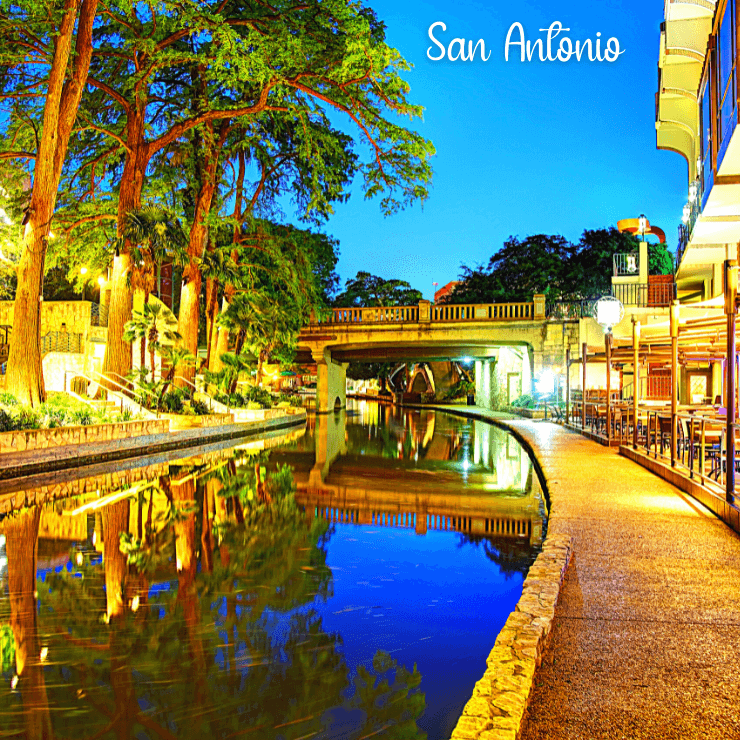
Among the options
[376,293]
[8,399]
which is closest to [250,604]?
Result: [8,399]

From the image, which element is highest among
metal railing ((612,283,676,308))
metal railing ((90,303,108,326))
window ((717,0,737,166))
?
window ((717,0,737,166))

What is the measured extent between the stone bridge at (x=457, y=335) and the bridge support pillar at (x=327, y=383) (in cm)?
6

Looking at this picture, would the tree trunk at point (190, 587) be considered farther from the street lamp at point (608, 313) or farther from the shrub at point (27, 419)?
the street lamp at point (608, 313)

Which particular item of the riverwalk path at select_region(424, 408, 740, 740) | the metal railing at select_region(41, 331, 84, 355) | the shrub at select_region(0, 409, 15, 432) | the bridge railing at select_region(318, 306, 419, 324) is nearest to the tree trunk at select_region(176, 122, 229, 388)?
the metal railing at select_region(41, 331, 84, 355)

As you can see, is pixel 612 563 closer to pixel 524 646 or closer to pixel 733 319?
pixel 524 646

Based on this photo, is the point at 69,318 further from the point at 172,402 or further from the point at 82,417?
the point at 82,417

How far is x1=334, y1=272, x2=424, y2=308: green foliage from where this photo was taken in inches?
2117

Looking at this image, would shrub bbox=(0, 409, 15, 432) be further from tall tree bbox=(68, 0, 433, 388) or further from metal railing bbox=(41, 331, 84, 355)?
metal railing bbox=(41, 331, 84, 355)

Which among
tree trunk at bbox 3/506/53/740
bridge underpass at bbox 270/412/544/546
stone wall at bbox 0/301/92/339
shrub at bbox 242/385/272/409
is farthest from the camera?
shrub at bbox 242/385/272/409

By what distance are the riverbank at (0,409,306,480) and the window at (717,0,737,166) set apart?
1176 centimetres

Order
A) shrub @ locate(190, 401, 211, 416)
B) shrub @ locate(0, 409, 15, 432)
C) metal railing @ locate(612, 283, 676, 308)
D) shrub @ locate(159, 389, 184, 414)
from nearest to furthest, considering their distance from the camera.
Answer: shrub @ locate(0, 409, 15, 432) < shrub @ locate(159, 389, 184, 414) < shrub @ locate(190, 401, 211, 416) < metal railing @ locate(612, 283, 676, 308)

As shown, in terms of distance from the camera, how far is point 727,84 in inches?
413

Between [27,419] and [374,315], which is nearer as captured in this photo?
[27,419]

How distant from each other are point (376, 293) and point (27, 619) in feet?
164
